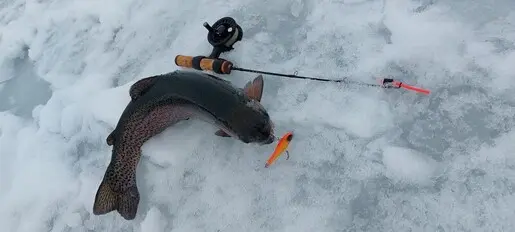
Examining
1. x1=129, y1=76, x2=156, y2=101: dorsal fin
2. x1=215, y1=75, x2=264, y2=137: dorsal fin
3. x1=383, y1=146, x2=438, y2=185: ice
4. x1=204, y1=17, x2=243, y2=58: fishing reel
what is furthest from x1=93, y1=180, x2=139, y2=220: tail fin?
x1=383, y1=146, x2=438, y2=185: ice

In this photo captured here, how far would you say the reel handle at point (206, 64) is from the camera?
407cm

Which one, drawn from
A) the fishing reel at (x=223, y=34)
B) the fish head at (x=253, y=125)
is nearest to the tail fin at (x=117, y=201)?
the fish head at (x=253, y=125)

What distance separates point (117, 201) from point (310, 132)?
1.71 m

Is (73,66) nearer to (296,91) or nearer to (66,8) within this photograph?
(66,8)

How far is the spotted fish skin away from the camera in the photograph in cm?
354

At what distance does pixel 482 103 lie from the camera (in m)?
3.52

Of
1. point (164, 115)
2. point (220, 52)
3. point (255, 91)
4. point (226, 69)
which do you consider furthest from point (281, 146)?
point (220, 52)

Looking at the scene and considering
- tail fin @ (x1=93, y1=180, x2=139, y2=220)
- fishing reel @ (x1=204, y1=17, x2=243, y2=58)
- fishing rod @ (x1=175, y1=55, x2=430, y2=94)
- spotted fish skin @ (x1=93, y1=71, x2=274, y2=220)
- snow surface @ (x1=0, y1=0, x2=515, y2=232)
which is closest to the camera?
snow surface @ (x1=0, y1=0, x2=515, y2=232)

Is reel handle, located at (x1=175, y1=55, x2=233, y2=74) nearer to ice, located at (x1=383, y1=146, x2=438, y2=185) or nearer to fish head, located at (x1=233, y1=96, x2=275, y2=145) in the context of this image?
fish head, located at (x1=233, y1=96, x2=275, y2=145)

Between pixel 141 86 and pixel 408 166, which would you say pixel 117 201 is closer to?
pixel 141 86

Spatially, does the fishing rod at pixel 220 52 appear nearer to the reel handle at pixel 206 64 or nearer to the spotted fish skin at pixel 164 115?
the reel handle at pixel 206 64

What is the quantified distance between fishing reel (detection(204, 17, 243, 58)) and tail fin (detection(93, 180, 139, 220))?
145cm

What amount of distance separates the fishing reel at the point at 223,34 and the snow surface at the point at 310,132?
0.23m

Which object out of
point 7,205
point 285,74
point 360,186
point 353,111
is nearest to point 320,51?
point 285,74
